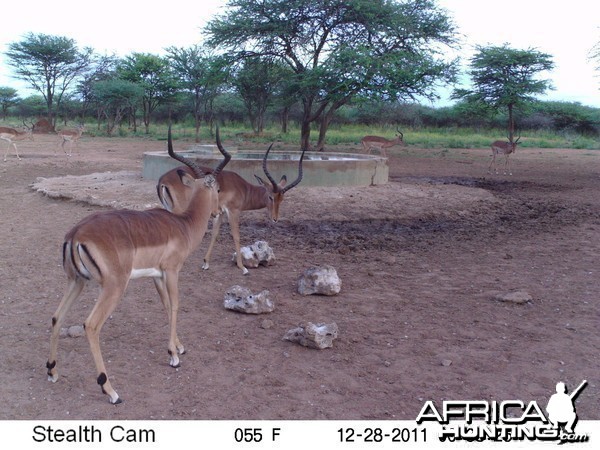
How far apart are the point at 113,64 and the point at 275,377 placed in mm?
42267

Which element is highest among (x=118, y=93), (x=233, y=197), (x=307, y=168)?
(x=118, y=93)

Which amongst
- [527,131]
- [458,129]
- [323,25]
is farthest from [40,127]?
[527,131]

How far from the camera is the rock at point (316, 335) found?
4.62 meters

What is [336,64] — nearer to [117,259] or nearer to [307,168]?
[307,168]

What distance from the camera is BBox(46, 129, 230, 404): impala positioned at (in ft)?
12.2

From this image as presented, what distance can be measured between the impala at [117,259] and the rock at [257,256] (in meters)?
2.36

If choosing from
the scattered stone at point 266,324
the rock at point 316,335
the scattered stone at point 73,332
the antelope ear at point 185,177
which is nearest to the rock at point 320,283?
the scattered stone at point 266,324

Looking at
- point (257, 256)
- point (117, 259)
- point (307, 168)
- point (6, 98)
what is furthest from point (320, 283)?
point (6, 98)

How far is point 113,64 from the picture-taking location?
42438mm

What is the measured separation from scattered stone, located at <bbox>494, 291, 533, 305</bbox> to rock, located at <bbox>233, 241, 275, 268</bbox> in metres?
2.66

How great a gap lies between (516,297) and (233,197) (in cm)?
358

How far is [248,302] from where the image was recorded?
545 cm

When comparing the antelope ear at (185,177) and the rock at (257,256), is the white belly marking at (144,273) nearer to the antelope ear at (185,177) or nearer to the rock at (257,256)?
the antelope ear at (185,177)

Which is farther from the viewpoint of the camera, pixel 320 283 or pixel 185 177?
pixel 320 283
